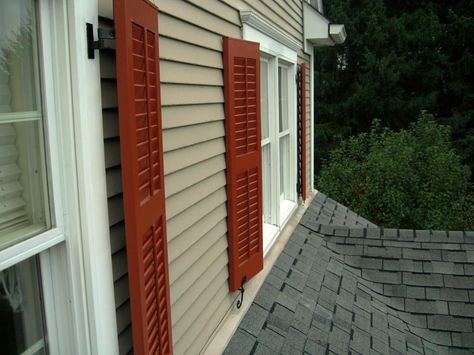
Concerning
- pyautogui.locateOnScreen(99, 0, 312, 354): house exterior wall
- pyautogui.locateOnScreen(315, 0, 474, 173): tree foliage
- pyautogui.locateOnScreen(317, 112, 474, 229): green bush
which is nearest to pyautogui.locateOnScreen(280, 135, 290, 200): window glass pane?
pyautogui.locateOnScreen(99, 0, 312, 354): house exterior wall

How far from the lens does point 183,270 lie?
277cm

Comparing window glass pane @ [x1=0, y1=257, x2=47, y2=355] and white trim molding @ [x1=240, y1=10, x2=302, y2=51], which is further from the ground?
white trim molding @ [x1=240, y1=10, x2=302, y2=51]

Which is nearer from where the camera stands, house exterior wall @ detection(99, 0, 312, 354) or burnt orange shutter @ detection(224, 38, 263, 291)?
house exterior wall @ detection(99, 0, 312, 354)

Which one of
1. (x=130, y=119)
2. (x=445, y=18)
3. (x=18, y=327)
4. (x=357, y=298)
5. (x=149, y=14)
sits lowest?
(x=357, y=298)

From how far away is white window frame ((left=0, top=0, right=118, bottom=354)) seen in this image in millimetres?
1582

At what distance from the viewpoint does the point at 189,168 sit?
2900 mm

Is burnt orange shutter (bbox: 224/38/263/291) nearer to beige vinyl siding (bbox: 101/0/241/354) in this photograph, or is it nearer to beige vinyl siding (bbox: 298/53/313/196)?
beige vinyl siding (bbox: 101/0/241/354)

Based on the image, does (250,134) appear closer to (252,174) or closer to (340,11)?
(252,174)

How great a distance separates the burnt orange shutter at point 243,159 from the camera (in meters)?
3.49

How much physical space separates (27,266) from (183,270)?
126 centimetres

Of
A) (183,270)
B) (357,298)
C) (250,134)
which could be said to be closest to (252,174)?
(250,134)

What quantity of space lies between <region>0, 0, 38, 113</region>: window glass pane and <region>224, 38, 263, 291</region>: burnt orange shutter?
196 centimetres

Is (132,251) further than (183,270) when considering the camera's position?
No

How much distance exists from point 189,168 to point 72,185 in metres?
1.28
